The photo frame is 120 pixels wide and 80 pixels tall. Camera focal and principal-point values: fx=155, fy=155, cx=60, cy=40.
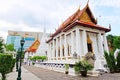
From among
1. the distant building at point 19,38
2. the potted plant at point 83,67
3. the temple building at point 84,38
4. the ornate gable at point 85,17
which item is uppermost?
the distant building at point 19,38

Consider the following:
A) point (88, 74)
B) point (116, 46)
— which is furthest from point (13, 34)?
point (88, 74)

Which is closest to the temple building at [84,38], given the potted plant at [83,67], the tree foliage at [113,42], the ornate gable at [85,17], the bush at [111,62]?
the ornate gable at [85,17]

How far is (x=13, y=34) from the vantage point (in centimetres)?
10156

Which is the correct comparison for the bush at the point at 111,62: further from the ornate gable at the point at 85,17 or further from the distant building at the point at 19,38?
the distant building at the point at 19,38

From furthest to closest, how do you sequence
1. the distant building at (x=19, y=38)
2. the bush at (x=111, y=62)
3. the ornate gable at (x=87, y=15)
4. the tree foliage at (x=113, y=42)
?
the distant building at (x=19, y=38)
the tree foliage at (x=113, y=42)
the ornate gable at (x=87, y=15)
the bush at (x=111, y=62)

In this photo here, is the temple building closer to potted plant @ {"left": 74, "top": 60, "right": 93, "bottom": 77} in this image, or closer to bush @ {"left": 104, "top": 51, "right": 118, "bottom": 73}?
bush @ {"left": 104, "top": 51, "right": 118, "bottom": 73}

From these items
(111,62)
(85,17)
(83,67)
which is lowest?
(83,67)

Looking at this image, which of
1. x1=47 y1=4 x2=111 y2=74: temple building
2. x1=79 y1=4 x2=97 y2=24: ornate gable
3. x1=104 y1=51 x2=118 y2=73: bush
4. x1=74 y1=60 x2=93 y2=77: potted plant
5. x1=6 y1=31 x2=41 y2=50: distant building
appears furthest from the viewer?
x1=6 y1=31 x2=41 y2=50: distant building

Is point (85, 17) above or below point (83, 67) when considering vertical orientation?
above

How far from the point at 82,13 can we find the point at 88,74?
9131mm

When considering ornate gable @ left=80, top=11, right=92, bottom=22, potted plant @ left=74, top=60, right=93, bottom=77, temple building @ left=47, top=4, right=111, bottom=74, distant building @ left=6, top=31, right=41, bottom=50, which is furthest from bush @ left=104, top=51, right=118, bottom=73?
distant building @ left=6, top=31, right=41, bottom=50

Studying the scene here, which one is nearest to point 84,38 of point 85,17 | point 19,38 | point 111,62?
point 85,17

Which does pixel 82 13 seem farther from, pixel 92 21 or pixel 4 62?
pixel 4 62

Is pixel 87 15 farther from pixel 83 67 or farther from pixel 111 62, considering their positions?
pixel 83 67
